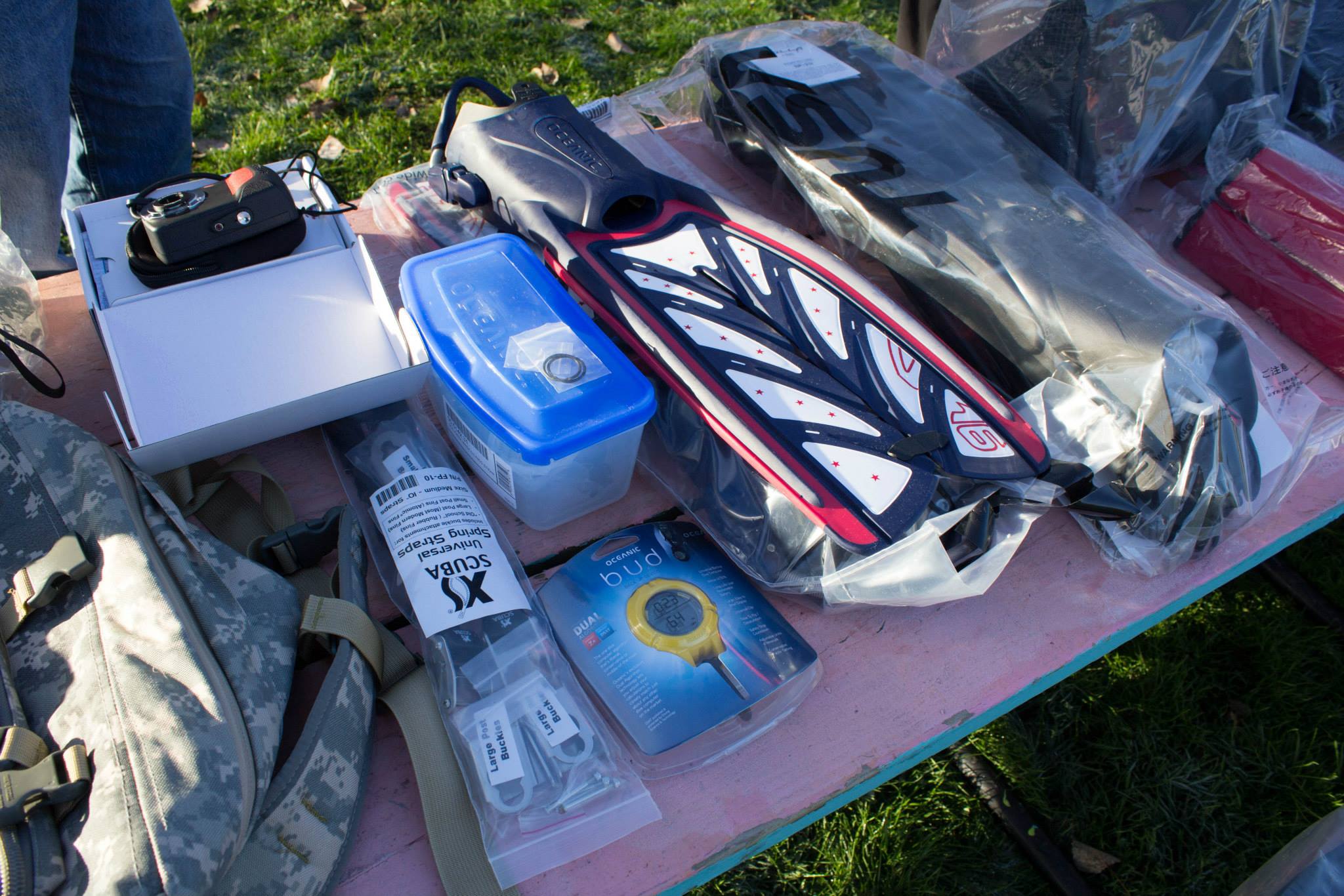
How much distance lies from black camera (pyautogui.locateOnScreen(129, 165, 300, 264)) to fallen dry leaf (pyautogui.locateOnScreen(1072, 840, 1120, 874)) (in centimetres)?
128

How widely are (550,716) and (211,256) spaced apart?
0.57 m

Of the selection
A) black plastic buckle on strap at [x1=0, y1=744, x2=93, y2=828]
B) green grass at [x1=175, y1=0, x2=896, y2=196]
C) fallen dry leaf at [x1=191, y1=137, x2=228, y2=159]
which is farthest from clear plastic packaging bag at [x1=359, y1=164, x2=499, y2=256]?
fallen dry leaf at [x1=191, y1=137, x2=228, y2=159]

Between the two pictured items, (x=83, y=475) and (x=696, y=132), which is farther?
(x=696, y=132)

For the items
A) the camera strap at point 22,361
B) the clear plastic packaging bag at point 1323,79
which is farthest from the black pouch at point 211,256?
the clear plastic packaging bag at point 1323,79

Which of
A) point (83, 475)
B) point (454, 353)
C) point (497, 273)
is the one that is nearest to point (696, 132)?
point (497, 273)

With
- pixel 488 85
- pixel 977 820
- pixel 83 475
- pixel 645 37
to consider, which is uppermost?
pixel 488 85

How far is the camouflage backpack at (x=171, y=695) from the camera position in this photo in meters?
0.51

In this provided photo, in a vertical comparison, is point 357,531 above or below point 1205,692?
above

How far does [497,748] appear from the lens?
25.7 inches

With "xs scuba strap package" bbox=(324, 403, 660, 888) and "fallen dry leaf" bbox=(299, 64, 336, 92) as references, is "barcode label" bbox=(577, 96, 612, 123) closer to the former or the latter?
"xs scuba strap package" bbox=(324, 403, 660, 888)

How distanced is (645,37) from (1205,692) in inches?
81.3

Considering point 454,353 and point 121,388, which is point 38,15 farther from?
point 454,353

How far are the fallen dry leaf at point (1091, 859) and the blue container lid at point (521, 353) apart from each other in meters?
0.93

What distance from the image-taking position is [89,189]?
141 cm
